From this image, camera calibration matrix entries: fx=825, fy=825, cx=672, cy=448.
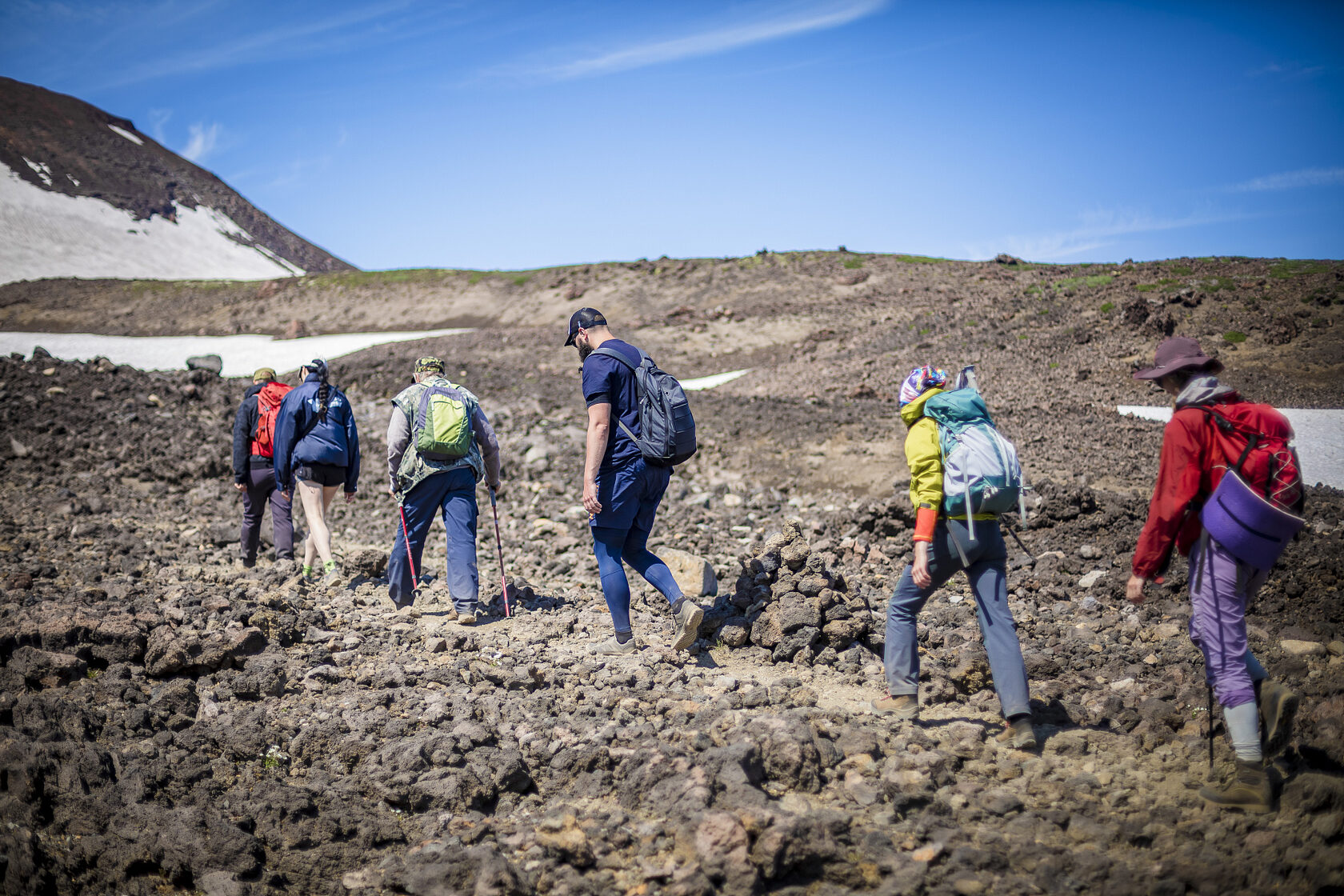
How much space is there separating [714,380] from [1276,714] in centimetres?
2094

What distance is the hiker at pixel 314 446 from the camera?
7332 millimetres

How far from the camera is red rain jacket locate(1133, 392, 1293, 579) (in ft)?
11.4

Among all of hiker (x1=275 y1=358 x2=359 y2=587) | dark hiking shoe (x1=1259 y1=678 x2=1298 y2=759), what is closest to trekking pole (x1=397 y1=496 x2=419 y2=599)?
hiker (x1=275 y1=358 x2=359 y2=587)

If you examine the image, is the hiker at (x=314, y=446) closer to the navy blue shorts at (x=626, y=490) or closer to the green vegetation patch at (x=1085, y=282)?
the navy blue shorts at (x=626, y=490)

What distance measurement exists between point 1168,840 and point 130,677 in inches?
212

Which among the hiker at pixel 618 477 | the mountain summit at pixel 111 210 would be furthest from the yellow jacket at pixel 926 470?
the mountain summit at pixel 111 210

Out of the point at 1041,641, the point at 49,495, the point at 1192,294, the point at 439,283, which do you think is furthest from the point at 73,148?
the point at 1041,641

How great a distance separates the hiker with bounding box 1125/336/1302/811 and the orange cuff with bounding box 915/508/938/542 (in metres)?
0.88

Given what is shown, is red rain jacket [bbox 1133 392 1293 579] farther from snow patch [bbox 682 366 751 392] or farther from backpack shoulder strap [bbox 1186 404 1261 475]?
snow patch [bbox 682 366 751 392]

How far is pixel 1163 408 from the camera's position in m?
15.1

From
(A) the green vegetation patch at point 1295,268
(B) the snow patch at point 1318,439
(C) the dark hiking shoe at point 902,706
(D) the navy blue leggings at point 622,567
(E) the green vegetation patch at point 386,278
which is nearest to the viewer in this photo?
Result: (C) the dark hiking shoe at point 902,706

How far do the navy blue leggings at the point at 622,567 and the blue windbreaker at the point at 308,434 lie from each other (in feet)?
11.1

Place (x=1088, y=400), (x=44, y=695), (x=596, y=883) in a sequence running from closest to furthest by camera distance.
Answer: (x=596, y=883) < (x=44, y=695) < (x=1088, y=400)

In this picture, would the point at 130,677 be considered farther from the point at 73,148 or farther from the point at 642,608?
the point at 73,148
